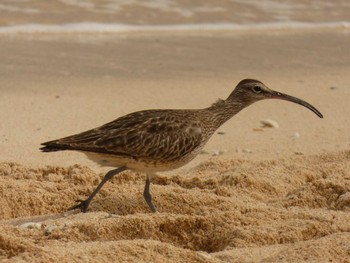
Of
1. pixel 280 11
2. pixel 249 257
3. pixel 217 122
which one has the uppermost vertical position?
pixel 280 11

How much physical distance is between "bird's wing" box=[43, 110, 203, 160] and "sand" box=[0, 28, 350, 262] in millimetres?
370

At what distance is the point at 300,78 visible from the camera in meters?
11.5

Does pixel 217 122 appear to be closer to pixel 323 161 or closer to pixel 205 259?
pixel 323 161

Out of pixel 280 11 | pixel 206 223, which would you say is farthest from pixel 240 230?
pixel 280 11

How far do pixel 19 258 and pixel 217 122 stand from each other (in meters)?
2.72

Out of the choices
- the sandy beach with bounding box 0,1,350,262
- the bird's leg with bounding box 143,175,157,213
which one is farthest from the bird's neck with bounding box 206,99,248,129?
the bird's leg with bounding box 143,175,157,213

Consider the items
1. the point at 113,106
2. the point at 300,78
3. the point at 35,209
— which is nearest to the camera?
the point at 35,209

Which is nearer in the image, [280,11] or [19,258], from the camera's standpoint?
[19,258]

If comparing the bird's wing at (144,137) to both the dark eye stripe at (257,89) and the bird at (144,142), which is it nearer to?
the bird at (144,142)

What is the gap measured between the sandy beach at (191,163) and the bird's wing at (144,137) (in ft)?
1.20

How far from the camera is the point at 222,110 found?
743 cm

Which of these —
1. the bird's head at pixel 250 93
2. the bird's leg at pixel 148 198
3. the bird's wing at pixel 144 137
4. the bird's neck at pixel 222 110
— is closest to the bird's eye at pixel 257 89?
the bird's head at pixel 250 93

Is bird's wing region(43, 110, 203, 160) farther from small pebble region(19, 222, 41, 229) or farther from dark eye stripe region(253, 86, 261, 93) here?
dark eye stripe region(253, 86, 261, 93)

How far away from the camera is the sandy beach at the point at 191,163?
18.7ft
